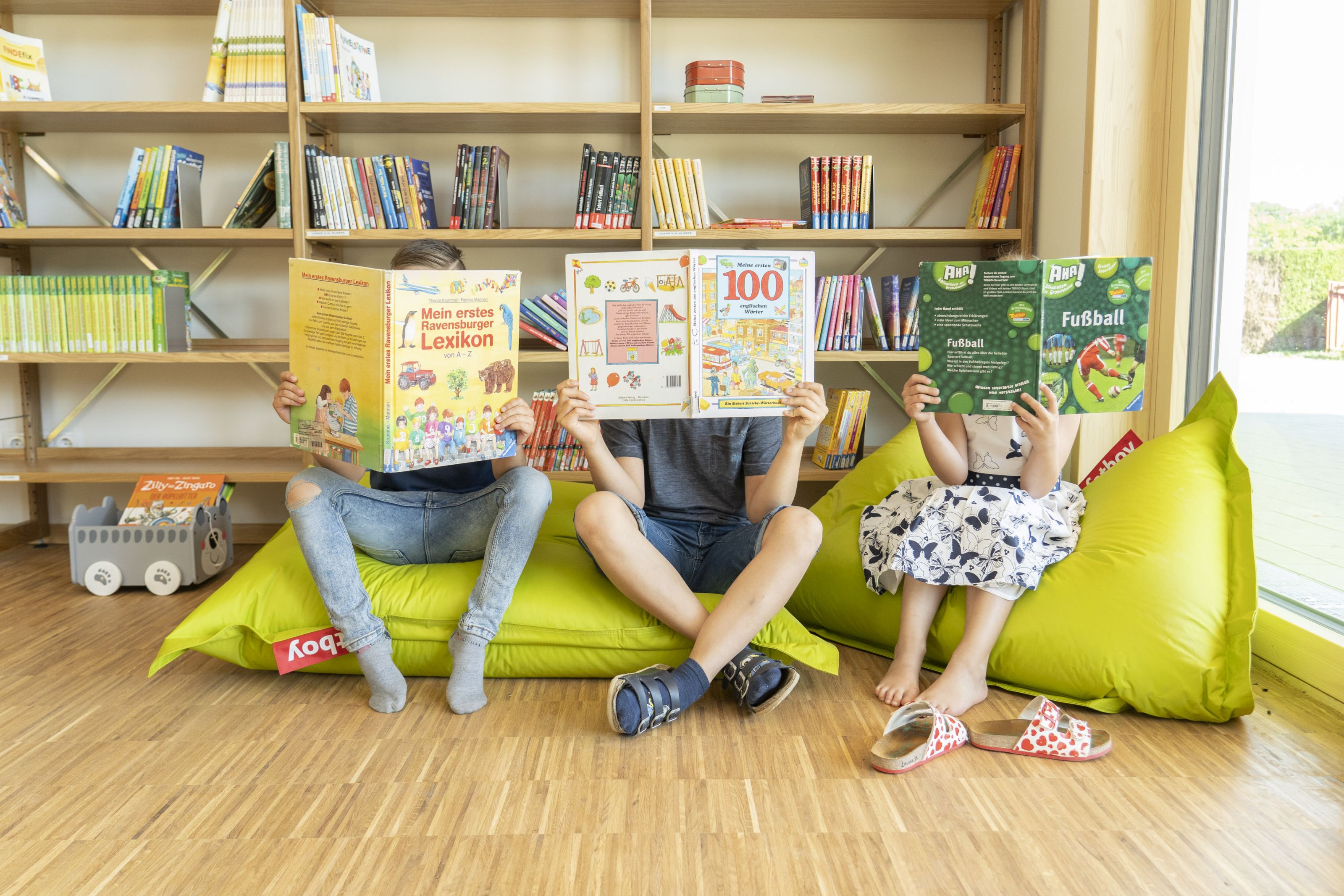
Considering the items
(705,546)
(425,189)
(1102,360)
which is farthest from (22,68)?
(1102,360)

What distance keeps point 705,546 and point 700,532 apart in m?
0.03

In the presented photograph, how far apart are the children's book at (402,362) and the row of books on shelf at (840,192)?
52.0 inches

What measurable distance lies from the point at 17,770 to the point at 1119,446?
2136 mm

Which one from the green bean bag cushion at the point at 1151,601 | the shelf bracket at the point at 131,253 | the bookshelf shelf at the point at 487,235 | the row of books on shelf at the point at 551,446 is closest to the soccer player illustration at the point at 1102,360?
the green bean bag cushion at the point at 1151,601

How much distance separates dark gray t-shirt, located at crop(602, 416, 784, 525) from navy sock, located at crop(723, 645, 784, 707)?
0.32m

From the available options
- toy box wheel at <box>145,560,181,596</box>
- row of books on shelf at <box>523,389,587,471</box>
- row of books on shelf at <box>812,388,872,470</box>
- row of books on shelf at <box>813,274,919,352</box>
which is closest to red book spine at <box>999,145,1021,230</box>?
row of books on shelf at <box>813,274,919,352</box>

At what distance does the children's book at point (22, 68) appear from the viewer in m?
2.61

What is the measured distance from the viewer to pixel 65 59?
289 centimetres

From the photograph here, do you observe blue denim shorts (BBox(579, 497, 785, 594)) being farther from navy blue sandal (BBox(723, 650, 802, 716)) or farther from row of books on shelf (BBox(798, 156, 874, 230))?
row of books on shelf (BBox(798, 156, 874, 230))

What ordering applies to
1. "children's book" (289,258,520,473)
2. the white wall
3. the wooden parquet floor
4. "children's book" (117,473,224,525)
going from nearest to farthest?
the wooden parquet floor, "children's book" (289,258,520,473), "children's book" (117,473,224,525), the white wall

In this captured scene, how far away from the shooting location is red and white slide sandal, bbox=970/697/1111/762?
144 centimetres

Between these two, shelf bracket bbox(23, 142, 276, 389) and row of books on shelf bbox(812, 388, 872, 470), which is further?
shelf bracket bbox(23, 142, 276, 389)

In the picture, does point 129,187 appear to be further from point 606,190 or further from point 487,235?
point 606,190

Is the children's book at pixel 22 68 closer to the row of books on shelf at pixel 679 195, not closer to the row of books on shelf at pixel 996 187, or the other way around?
the row of books on shelf at pixel 679 195
